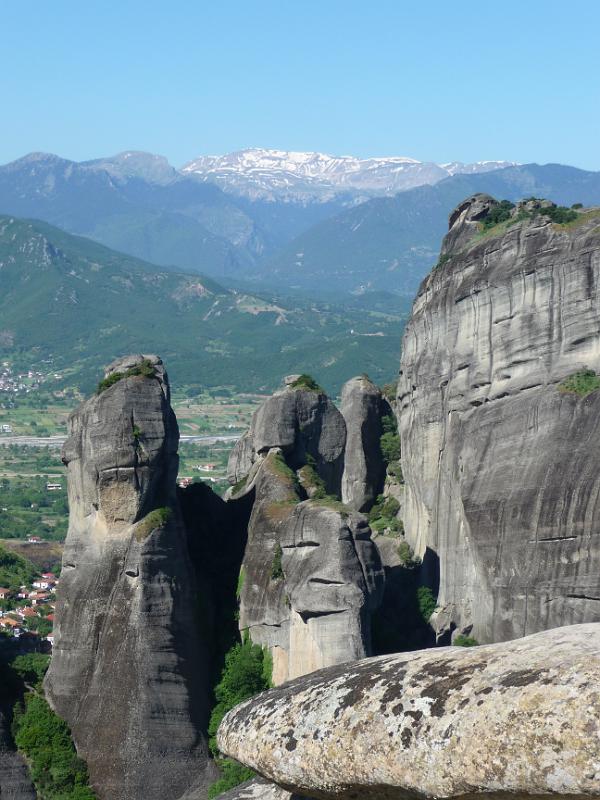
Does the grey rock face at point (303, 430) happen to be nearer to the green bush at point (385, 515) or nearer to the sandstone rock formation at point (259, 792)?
the green bush at point (385, 515)

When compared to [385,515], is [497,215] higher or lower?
higher

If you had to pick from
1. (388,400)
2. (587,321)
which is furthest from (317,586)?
(388,400)

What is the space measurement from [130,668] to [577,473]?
14239 mm

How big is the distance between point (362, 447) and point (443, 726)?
5083cm

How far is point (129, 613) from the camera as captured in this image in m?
38.1

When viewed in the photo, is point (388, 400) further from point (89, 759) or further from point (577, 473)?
point (89, 759)

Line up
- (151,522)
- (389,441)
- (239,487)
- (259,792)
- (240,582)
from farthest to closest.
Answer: (389,441) < (239,487) < (240,582) < (151,522) < (259,792)

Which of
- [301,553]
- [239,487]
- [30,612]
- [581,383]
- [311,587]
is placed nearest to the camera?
[311,587]

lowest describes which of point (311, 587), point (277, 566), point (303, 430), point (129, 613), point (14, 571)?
point (129, 613)

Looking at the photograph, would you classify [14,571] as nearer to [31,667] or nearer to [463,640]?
[31,667]

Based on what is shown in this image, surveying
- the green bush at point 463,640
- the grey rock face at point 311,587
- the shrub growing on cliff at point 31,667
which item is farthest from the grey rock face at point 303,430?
the shrub growing on cliff at point 31,667

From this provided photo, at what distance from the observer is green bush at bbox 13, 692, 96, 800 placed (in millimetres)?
36656

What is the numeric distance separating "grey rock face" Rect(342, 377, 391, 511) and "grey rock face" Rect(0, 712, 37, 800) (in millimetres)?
24290

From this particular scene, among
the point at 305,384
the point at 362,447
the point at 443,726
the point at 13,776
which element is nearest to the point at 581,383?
the point at 305,384
